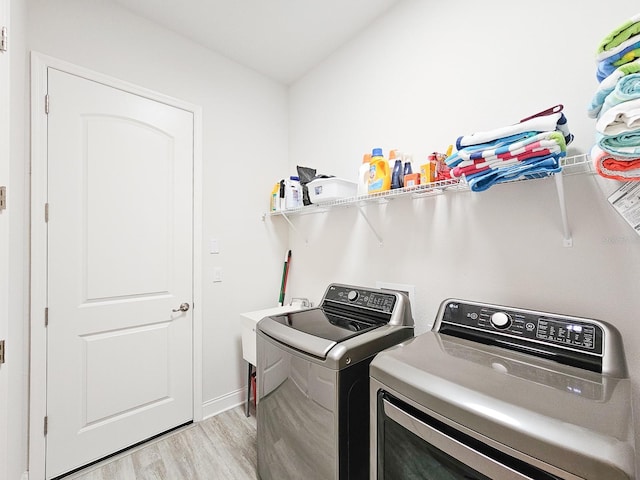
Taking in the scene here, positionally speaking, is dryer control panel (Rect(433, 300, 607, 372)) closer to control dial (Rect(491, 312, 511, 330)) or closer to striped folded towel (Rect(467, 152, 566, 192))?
control dial (Rect(491, 312, 511, 330))

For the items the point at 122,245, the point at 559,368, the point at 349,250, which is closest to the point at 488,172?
the point at 559,368

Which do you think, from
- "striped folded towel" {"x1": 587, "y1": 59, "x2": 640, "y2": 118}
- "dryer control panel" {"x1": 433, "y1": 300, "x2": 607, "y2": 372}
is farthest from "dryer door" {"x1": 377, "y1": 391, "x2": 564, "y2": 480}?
"striped folded towel" {"x1": 587, "y1": 59, "x2": 640, "y2": 118}

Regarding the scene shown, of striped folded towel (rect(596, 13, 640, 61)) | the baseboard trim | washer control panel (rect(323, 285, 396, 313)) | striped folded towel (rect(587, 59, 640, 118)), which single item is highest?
striped folded towel (rect(596, 13, 640, 61))

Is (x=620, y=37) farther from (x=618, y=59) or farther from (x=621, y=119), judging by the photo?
(x=621, y=119)

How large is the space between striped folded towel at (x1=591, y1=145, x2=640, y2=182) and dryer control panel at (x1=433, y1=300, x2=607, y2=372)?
468 mm

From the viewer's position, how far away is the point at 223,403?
2.29m

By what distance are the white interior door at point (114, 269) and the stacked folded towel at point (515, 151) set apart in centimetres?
185

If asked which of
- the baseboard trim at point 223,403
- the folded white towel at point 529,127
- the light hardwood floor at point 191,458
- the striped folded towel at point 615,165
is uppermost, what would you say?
the folded white towel at point 529,127

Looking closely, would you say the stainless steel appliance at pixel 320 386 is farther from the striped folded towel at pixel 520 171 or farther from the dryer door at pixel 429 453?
the striped folded towel at pixel 520 171

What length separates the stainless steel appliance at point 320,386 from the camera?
3.62 feet

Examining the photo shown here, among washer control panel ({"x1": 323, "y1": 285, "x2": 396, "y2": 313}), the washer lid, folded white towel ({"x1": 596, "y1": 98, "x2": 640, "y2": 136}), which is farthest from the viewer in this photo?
washer control panel ({"x1": 323, "y1": 285, "x2": 396, "y2": 313})

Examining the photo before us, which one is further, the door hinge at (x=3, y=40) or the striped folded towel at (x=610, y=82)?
the door hinge at (x=3, y=40)

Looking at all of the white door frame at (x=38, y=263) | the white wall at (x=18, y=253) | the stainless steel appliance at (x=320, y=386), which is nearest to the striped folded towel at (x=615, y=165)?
the stainless steel appliance at (x=320, y=386)

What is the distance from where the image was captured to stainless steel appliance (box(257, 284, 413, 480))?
3.62ft
